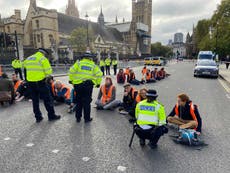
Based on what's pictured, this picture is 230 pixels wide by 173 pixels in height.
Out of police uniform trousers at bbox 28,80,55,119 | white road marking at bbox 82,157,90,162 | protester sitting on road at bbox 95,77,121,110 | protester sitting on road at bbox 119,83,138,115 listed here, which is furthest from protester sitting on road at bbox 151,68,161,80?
white road marking at bbox 82,157,90,162

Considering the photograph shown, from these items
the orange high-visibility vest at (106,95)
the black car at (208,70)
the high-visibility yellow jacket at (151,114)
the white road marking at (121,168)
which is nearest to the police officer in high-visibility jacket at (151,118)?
the high-visibility yellow jacket at (151,114)

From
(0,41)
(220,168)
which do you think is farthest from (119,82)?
(0,41)

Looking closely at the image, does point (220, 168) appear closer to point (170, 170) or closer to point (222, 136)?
point (170, 170)

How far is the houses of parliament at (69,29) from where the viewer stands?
5188 centimetres

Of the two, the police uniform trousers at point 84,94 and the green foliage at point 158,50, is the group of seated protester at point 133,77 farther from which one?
the green foliage at point 158,50

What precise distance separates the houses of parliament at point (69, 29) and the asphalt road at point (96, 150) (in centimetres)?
2607

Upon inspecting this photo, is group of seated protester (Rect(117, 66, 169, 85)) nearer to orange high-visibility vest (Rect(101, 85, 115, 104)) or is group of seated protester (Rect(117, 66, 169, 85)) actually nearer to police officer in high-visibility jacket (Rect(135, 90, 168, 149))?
orange high-visibility vest (Rect(101, 85, 115, 104))

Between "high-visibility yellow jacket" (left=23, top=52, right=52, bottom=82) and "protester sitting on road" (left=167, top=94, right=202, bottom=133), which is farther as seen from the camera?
"high-visibility yellow jacket" (left=23, top=52, right=52, bottom=82)

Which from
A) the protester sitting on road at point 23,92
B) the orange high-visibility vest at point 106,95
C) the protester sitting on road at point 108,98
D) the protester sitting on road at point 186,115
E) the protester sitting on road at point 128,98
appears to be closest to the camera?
the protester sitting on road at point 186,115

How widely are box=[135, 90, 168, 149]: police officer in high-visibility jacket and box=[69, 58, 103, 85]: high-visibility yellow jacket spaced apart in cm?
183

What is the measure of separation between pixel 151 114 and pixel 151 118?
8 centimetres

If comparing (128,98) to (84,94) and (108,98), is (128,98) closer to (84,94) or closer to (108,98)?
(108,98)

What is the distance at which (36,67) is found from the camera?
4711mm

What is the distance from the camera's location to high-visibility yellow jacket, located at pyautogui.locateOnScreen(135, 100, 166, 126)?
10.9ft
